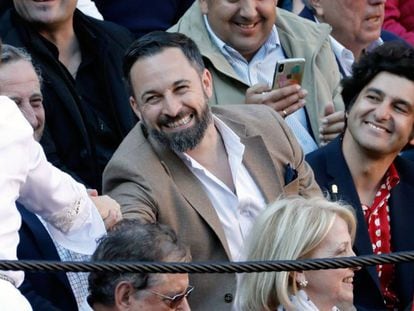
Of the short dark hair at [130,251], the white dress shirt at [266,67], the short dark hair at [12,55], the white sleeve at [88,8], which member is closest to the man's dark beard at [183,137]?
the short dark hair at [12,55]

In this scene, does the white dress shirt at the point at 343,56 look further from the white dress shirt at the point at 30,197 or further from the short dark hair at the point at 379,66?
the white dress shirt at the point at 30,197

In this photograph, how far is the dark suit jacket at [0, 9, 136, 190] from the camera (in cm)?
517

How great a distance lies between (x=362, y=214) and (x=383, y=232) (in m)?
0.11

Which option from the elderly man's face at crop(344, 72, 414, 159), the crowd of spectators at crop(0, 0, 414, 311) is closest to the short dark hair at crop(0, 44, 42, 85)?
the crowd of spectators at crop(0, 0, 414, 311)

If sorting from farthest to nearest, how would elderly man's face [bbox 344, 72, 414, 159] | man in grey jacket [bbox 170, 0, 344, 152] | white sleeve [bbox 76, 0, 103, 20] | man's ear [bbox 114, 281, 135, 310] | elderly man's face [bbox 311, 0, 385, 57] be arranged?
elderly man's face [bbox 311, 0, 385, 57], white sleeve [bbox 76, 0, 103, 20], man in grey jacket [bbox 170, 0, 344, 152], elderly man's face [bbox 344, 72, 414, 159], man's ear [bbox 114, 281, 135, 310]

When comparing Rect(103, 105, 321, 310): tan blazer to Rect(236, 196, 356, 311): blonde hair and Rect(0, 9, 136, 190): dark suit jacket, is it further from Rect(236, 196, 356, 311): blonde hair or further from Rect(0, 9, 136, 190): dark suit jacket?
Rect(0, 9, 136, 190): dark suit jacket

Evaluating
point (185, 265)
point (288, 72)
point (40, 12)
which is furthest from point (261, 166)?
point (185, 265)

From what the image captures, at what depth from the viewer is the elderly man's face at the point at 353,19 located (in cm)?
646

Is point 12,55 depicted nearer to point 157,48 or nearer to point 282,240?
point 157,48

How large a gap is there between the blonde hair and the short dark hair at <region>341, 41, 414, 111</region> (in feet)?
3.59

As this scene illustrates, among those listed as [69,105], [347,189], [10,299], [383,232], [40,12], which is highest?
[10,299]

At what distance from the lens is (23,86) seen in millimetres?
4828

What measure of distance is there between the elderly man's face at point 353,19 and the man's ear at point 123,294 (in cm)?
288

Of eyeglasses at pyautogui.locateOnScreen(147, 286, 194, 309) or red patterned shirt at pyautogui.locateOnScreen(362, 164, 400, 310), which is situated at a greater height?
eyeglasses at pyautogui.locateOnScreen(147, 286, 194, 309)
